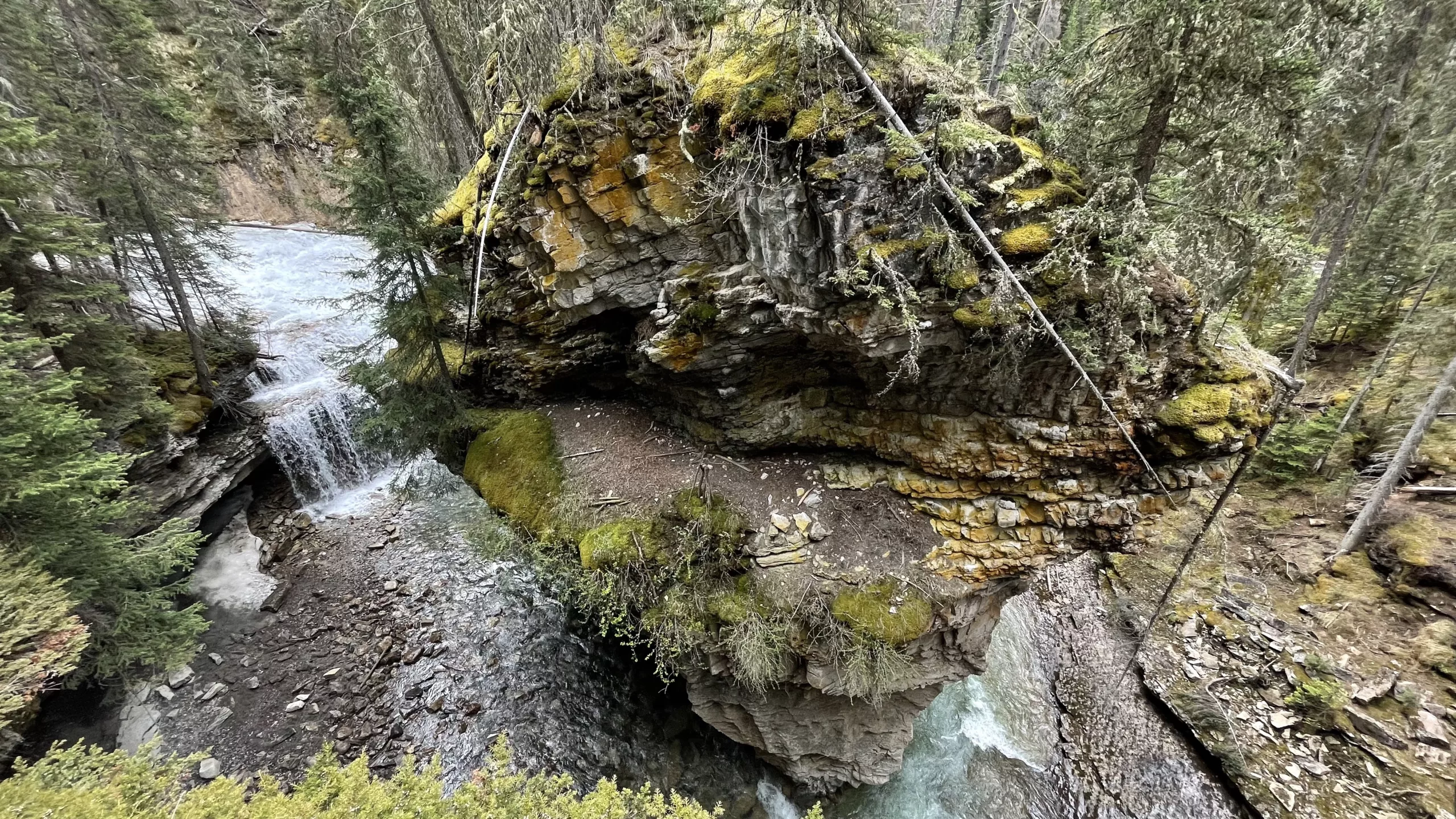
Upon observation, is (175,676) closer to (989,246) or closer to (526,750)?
(526,750)

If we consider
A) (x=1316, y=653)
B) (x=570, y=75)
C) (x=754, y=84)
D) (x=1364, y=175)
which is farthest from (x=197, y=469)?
(x=1364, y=175)

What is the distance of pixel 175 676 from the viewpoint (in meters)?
8.02

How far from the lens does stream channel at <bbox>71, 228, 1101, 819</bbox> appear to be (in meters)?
7.25

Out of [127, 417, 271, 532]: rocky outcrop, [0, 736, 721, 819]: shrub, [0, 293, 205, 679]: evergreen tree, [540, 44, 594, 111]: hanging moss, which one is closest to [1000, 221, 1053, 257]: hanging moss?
[540, 44, 594, 111]: hanging moss

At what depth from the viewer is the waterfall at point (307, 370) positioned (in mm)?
12422

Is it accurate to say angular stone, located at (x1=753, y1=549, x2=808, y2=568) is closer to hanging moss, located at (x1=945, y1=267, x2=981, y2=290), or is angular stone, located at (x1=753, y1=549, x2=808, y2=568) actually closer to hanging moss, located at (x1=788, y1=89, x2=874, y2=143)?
hanging moss, located at (x1=945, y1=267, x2=981, y2=290)

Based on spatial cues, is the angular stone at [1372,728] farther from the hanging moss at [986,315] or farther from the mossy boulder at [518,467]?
the mossy boulder at [518,467]

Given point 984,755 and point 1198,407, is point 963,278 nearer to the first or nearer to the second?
point 1198,407

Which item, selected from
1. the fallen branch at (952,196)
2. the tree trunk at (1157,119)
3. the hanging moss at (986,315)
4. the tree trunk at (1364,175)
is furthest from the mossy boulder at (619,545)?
the tree trunk at (1364,175)

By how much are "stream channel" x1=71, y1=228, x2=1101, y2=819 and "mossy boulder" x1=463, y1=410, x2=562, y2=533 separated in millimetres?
810

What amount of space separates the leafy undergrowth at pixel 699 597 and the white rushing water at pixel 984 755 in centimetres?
300

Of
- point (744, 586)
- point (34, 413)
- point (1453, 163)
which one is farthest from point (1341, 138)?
point (34, 413)

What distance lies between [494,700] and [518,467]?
12.2 feet

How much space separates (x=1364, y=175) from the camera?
9672 mm
